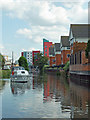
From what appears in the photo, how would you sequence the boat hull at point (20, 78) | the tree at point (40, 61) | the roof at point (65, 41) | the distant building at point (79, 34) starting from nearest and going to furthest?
the boat hull at point (20, 78) < the distant building at point (79, 34) < the roof at point (65, 41) < the tree at point (40, 61)

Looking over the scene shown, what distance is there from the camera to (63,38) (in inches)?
3457

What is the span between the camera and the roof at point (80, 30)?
59.5 m

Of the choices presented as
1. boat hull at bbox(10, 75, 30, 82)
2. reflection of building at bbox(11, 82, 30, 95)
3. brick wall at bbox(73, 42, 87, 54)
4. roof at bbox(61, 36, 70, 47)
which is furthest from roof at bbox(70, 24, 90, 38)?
reflection of building at bbox(11, 82, 30, 95)

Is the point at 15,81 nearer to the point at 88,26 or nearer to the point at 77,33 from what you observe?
the point at 77,33

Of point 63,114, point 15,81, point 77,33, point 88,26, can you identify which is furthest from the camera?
point 88,26

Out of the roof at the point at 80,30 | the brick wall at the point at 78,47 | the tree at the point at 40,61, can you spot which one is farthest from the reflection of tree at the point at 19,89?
the tree at the point at 40,61

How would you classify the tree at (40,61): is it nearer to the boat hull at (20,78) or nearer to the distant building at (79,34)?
the distant building at (79,34)

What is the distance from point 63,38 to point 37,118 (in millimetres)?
79374

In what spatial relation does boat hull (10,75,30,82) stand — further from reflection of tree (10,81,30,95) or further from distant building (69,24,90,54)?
distant building (69,24,90,54)

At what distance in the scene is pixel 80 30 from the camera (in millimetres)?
61812

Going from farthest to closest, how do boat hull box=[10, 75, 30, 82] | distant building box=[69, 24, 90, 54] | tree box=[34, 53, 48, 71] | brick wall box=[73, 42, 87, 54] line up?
tree box=[34, 53, 48, 71] < distant building box=[69, 24, 90, 54] < brick wall box=[73, 42, 87, 54] < boat hull box=[10, 75, 30, 82]

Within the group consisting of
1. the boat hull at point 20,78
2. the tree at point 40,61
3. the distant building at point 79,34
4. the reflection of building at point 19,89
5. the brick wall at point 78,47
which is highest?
the distant building at point 79,34

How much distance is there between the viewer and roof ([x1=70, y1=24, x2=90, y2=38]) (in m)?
59.5

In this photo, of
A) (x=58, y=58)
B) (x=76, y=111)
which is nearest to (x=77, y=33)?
(x=58, y=58)
